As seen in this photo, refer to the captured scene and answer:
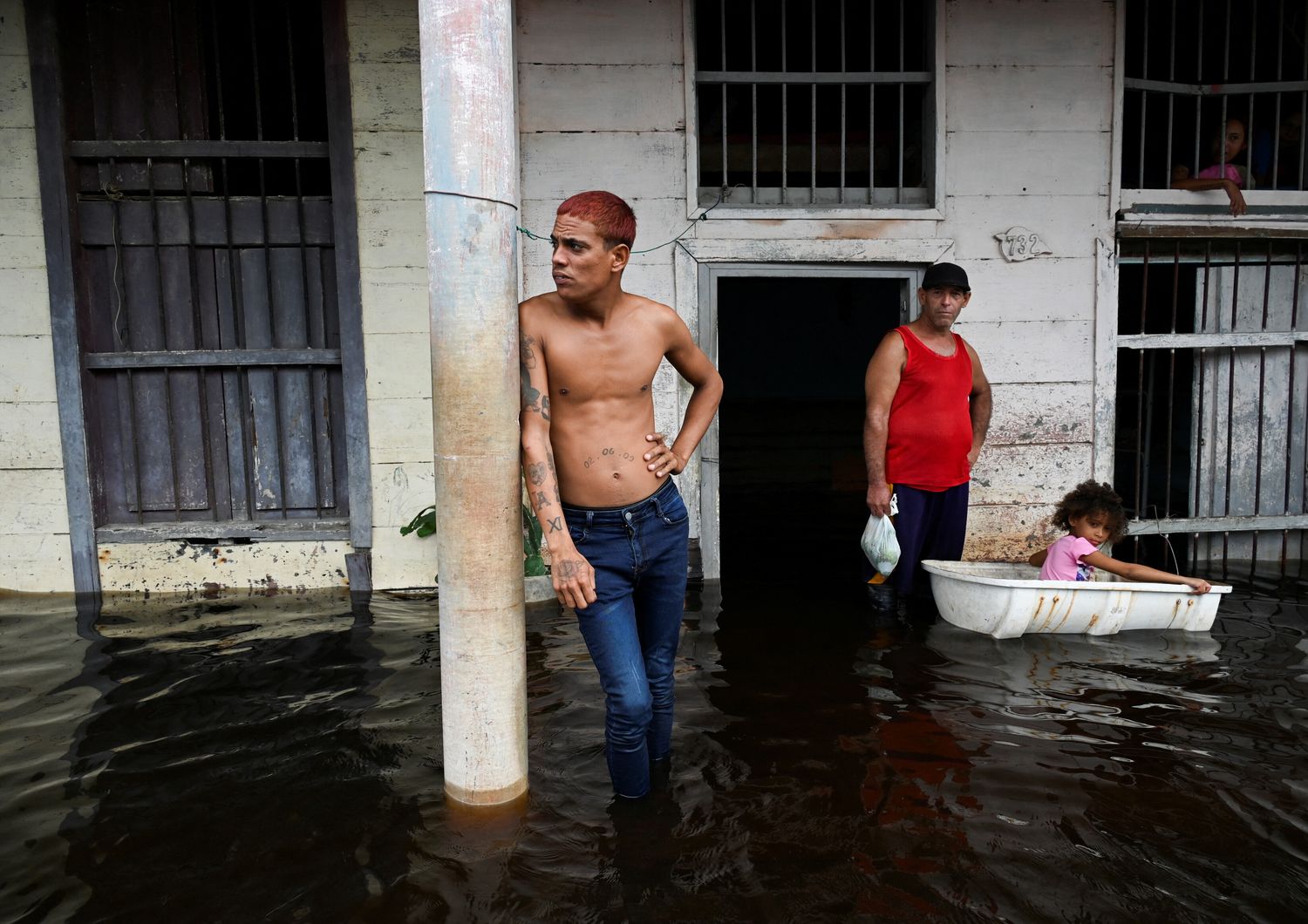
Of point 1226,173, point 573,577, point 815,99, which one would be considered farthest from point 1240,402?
point 573,577

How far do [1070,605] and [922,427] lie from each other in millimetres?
1129

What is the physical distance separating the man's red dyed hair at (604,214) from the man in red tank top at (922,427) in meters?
2.31

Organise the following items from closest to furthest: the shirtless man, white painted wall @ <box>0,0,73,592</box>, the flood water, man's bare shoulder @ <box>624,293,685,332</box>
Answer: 1. the flood water
2. the shirtless man
3. man's bare shoulder @ <box>624,293,685,332</box>
4. white painted wall @ <box>0,0,73,592</box>

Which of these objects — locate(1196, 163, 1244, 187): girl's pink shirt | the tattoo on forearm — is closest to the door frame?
locate(1196, 163, 1244, 187): girl's pink shirt

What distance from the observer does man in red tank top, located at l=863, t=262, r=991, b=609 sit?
15.4ft

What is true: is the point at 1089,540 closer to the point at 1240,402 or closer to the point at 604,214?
the point at 1240,402

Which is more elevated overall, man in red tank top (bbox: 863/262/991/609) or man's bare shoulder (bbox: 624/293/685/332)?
man's bare shoulder (bbox: 624/293/685/332)

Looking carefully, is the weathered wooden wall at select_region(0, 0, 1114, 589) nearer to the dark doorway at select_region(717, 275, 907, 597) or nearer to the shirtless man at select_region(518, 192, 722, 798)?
the dark doorway at select_region(717, 275, 907, 597)

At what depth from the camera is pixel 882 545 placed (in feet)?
15.4

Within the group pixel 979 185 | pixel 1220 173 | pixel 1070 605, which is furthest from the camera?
pixel 1220 173

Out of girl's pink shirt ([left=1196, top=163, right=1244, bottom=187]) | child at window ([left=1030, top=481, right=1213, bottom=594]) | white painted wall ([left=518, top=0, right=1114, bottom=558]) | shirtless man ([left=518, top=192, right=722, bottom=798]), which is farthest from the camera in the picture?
girl's pink shirt ([left=1196, top=163, right=1244, bottom=187])

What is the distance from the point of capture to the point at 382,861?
268 cm

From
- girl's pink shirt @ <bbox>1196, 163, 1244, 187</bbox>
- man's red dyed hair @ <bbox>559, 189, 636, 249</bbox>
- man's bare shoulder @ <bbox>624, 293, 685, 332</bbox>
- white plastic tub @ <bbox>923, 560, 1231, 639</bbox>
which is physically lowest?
white plastic tub @ <bbox>923, 560, 1231, 639</bbox>

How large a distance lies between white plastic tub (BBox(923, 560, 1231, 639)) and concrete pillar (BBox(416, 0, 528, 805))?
2.65 m
